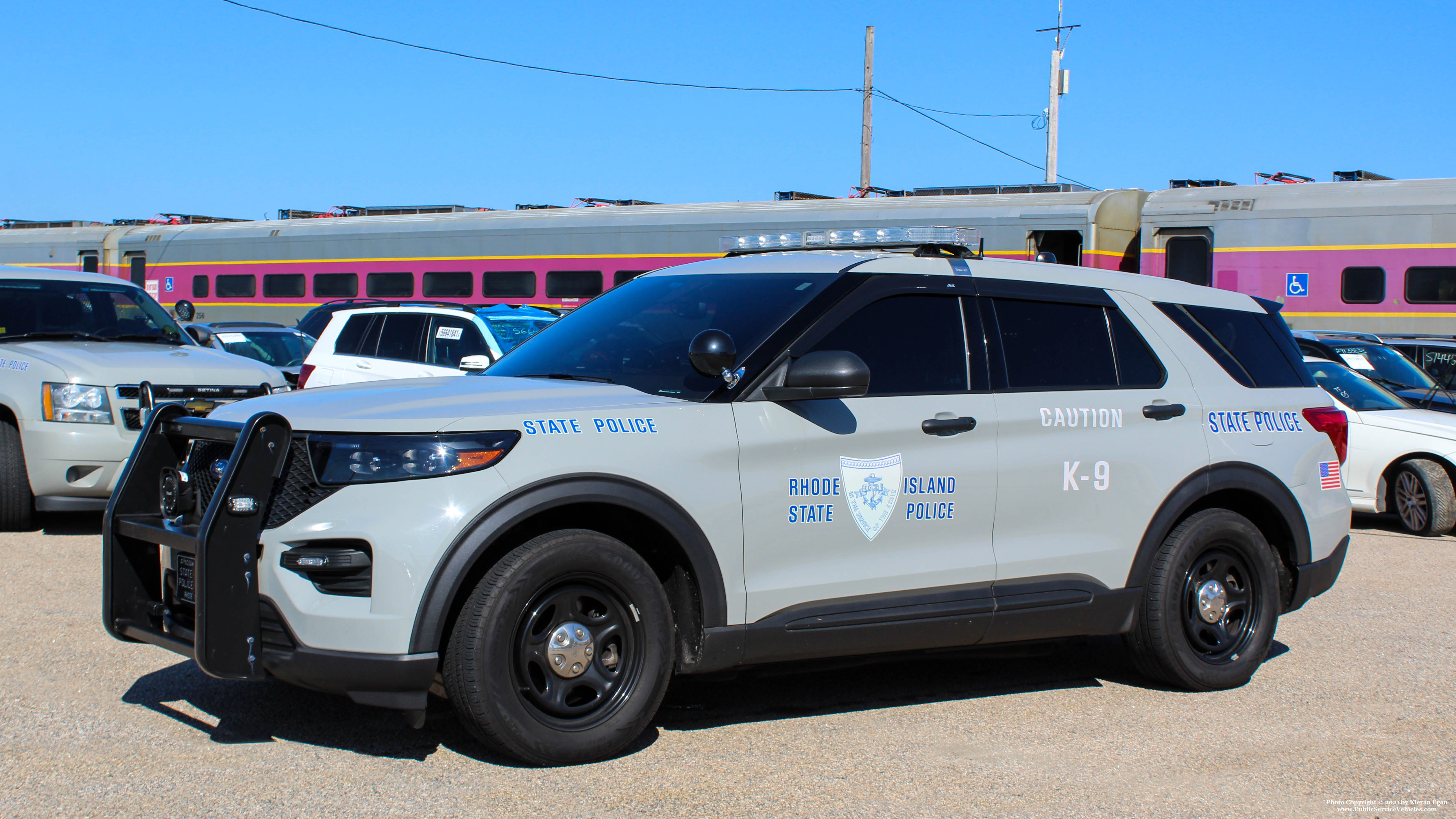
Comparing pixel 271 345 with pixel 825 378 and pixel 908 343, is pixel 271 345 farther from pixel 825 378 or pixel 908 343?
pixel 825 378

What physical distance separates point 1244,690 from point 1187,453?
1074mm

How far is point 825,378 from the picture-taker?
4.18 m

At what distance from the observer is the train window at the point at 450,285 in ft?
75.6

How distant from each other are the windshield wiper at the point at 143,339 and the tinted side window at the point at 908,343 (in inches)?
252

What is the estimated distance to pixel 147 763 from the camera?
401 cm

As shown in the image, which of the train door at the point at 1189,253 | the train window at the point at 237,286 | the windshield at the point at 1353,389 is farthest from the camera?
the train window at the point at 237,286

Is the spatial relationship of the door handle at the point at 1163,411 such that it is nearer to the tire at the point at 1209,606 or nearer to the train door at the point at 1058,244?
the tire at the point at 1209,606

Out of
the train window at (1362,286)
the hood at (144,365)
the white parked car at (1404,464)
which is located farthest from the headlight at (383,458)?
the train window at (1362,286)

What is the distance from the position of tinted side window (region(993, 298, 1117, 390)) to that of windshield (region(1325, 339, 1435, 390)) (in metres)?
8.38

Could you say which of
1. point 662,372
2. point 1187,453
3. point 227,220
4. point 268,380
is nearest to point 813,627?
point 662,372

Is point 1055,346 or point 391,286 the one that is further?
point 391,286

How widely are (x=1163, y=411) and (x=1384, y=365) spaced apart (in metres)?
9.04

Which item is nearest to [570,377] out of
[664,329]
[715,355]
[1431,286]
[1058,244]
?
[664,329]

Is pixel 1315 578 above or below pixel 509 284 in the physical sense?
below
